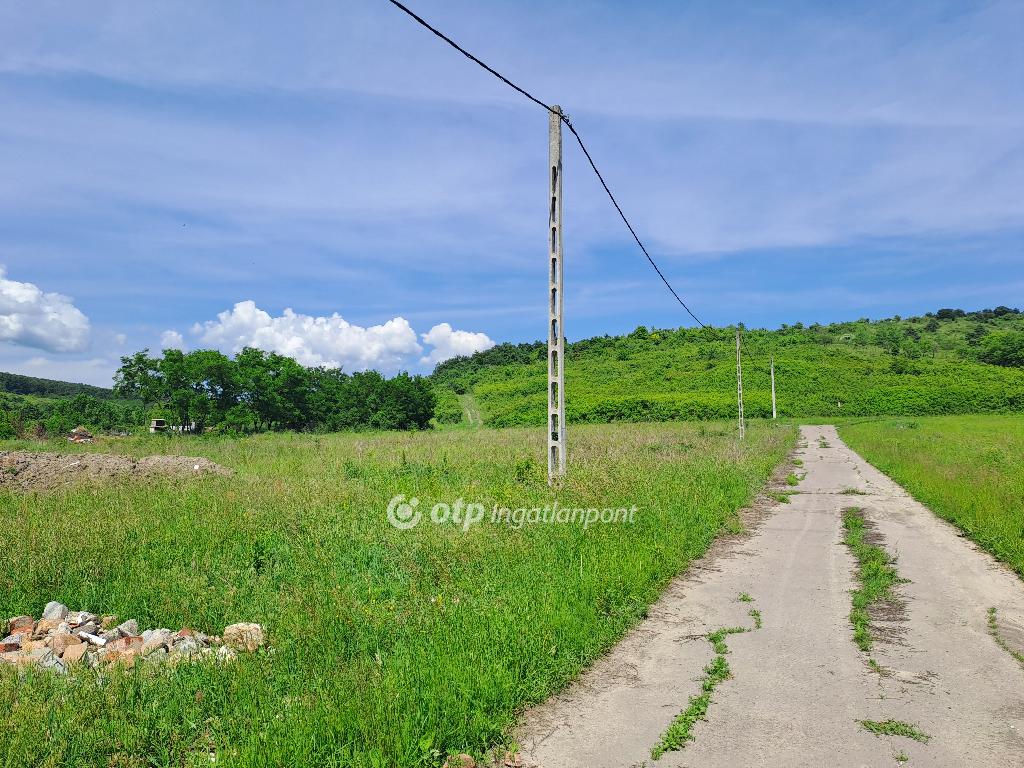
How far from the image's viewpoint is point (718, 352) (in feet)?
258

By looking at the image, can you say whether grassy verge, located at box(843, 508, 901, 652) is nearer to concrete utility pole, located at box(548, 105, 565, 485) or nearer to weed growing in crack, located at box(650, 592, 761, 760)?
weed growing in crack, located at box(650, 592, 761, 760)

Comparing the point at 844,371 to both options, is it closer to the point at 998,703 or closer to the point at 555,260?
the point at 555,260

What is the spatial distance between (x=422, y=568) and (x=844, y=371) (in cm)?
7232

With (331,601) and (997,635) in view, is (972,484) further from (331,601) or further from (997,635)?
(331,601)

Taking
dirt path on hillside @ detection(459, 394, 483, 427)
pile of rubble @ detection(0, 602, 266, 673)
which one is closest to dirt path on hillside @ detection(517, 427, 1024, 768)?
pile of rubble @ detection(0, 602, 266, 673)

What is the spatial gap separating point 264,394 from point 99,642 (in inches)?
Result: 2237

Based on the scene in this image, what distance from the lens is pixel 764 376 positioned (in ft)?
226

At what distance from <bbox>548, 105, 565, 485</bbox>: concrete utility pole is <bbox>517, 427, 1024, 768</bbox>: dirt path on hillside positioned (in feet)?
11.1

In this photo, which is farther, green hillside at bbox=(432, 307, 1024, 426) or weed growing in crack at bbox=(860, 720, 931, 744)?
green hillside at bbox=(432, 307, 1024, 426)

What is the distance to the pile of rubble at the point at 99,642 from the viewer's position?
4.67 m

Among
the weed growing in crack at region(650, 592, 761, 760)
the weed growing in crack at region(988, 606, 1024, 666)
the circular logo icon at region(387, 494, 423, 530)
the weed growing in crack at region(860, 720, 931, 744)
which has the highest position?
the circular logo icon at region(387, 494, 423, 530)

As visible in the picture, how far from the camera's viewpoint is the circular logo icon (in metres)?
9.19

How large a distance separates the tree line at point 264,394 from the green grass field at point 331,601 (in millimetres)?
45868

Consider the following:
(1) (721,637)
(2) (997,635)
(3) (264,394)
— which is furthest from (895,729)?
(3) (264,394)
